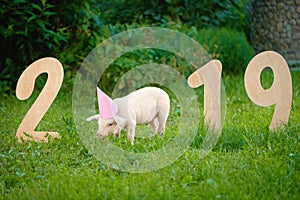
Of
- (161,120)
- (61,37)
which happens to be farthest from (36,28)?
(161,120)

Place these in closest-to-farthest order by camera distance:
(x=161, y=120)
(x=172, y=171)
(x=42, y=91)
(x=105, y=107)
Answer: (x=172, y=171)
(x=105, y=107)
(x=161, y=120)
(x=42, y=91)

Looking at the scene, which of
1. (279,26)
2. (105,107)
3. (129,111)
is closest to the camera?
(105,107)

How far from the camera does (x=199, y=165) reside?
4.01m

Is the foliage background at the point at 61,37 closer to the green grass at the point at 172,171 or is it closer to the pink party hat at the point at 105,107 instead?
the green grass at the point at 172,171

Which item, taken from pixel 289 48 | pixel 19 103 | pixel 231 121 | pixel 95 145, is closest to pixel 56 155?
pixel 95 145

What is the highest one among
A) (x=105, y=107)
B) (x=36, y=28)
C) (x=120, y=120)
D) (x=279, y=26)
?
(x=279, y=26)

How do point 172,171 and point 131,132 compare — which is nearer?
point 172,171

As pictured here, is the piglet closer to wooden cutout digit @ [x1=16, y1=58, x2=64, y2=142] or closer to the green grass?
the green grass

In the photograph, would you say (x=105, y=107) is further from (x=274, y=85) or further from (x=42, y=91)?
(x=274, y=85)

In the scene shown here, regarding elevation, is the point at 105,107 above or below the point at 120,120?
above

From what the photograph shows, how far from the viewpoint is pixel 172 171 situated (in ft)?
12.8

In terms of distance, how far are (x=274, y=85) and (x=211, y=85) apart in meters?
0.63

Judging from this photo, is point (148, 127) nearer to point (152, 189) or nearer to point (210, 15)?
point (152, 189)

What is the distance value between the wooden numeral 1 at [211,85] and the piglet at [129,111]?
377 millimetres
